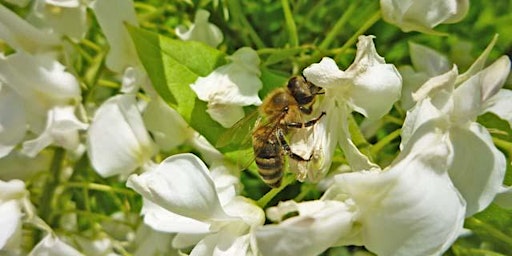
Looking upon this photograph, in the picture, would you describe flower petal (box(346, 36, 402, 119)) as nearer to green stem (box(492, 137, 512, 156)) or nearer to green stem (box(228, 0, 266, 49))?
green stem (box(492, 137, 512, 156))

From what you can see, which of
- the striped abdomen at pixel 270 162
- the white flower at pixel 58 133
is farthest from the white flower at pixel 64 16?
the striped abdomen at pixel 270 162

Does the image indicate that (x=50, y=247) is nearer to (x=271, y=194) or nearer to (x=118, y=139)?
Answer: (x=118, y=139)

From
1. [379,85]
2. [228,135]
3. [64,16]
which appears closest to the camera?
[379,85]

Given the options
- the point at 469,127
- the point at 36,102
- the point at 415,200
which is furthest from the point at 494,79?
the point at 36,102

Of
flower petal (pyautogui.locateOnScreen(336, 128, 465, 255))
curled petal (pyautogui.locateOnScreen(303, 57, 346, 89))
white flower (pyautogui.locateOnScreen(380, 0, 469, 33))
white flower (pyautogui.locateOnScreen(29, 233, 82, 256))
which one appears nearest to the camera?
flower petal (pyautogui.locateOnScreen(336, 128, 465, 255))

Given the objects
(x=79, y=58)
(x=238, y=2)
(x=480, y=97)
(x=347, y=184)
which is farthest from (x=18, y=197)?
(x=480, y=97)

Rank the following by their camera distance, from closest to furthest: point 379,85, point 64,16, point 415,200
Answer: point 415,200, point 379,85, point 64,16

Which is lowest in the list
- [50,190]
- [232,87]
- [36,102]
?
[50,190]

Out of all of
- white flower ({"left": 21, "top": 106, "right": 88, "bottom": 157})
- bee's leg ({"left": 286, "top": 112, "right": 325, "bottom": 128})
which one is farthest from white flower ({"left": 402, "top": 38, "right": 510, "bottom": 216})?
white flower ({"left": 21, "top": 106, "right": 88, "bottom": 157})
